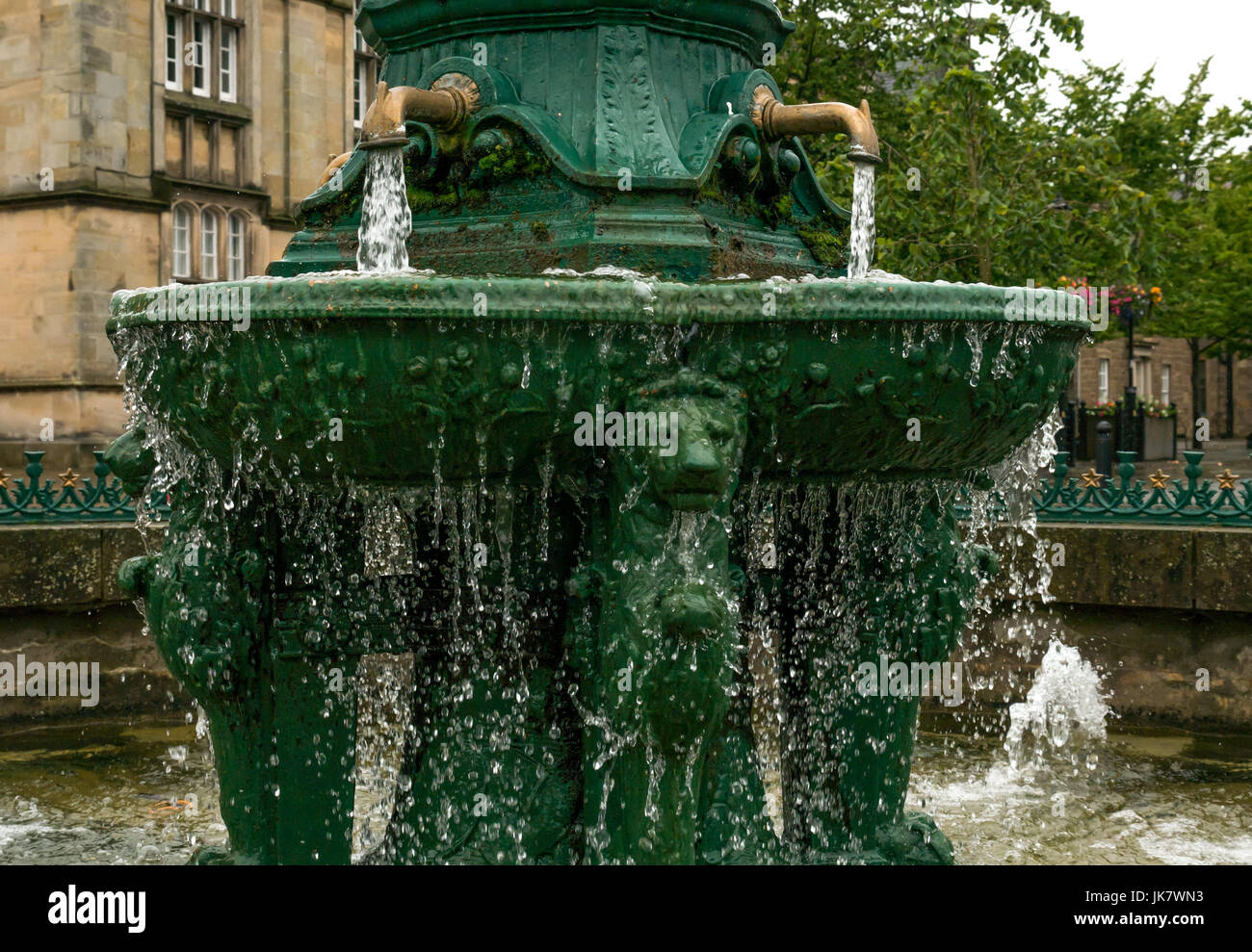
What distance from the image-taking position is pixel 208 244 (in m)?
26.5

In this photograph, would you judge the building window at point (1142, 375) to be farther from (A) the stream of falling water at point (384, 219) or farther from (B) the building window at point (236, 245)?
(A) the stream of falling water at point (384, 219)

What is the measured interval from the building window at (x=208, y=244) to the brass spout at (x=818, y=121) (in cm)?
2283

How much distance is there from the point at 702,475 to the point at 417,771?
163 centimetres

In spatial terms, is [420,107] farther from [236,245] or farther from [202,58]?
[202,58]

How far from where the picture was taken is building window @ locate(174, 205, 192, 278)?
85.5ft

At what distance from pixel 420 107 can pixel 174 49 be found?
23.5 metres

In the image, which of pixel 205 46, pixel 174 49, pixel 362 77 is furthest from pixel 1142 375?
pixel 174 49

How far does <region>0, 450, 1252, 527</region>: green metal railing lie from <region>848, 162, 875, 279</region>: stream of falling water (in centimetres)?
417

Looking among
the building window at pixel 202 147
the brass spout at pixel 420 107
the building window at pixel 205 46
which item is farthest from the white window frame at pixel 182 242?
the brass spout at pixel 420 107

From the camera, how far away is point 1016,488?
5168 mm

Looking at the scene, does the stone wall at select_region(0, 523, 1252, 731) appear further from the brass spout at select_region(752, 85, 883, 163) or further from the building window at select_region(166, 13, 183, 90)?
the building window at select_region(166, 13, 183, 90)
